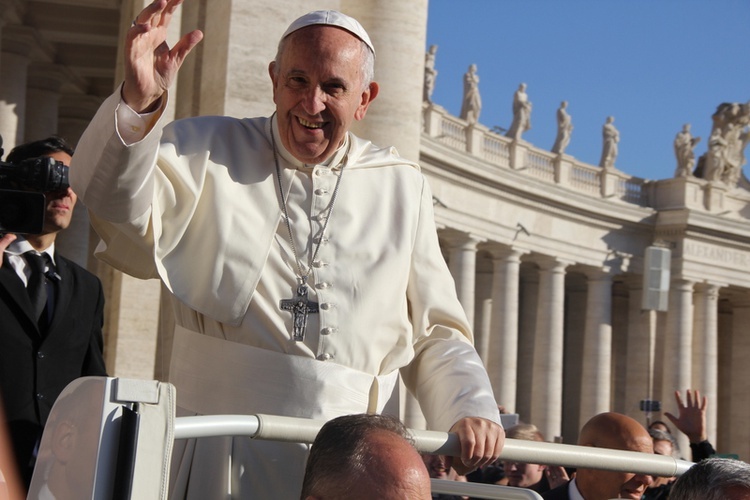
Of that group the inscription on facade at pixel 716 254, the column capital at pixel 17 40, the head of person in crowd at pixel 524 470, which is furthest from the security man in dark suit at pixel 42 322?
the inscription on facade at pixel 716 254

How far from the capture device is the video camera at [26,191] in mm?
→ 4227

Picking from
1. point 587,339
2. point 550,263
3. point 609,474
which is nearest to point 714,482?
point 609,474

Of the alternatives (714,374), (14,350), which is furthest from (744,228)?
(14,350)

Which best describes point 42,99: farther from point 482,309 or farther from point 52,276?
point 482,309

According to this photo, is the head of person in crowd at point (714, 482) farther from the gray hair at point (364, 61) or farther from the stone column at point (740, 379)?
the stone column at point (740, 379)

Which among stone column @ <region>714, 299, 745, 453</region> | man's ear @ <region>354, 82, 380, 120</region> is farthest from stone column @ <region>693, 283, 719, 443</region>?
man's ear @ <region>354, 82, 380, 120</region>

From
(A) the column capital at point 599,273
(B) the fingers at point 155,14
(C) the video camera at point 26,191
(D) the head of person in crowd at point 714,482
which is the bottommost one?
(D) the head of person in crowd at point 714,482

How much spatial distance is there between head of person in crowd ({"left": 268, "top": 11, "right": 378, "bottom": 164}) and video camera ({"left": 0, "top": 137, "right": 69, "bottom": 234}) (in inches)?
34.1

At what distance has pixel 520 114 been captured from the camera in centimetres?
5203

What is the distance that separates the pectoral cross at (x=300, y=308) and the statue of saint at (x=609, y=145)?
51338 mm

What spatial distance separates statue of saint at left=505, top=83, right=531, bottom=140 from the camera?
2026 inches

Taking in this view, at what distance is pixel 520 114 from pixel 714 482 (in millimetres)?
48853

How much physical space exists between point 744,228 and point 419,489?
2162 inches

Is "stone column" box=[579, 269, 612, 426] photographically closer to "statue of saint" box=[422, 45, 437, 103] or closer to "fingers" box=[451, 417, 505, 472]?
"statue of saint" box=[422, 45, 437, 103]
